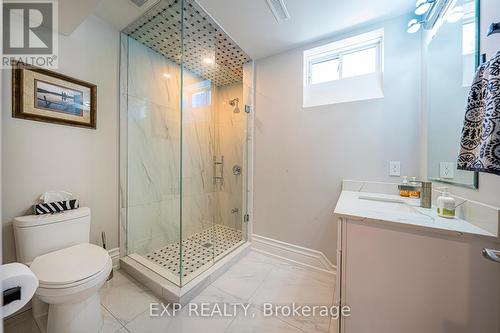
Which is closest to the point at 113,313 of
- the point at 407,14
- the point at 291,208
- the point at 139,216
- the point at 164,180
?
the point at 139,216

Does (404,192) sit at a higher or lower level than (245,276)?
higher

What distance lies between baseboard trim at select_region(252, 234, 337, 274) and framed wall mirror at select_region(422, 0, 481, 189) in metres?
1.21

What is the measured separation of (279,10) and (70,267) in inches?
98.1

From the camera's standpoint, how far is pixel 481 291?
3.06ft

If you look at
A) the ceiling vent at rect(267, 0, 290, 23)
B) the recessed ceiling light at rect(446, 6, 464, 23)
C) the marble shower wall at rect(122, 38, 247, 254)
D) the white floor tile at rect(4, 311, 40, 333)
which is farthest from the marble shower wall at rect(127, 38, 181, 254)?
the recessed ceiling light at rect(446, 6, 464, 23)

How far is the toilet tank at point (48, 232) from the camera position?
1.39m

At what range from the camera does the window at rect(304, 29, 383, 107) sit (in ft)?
6.16

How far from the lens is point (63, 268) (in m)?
1.29

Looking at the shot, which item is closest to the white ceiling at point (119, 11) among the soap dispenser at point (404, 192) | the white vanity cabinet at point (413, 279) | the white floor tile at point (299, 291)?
the white vanity cabinet at point (413, 279)

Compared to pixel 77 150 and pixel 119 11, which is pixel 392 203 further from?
pixel 119 11

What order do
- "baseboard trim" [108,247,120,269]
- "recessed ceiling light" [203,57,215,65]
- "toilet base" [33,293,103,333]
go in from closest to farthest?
1. "toilet base" [33,293,103,333]
2. "baseboard trim" [108,247,120,269]
3. "recessed ceiling light" [203,57,215,65]

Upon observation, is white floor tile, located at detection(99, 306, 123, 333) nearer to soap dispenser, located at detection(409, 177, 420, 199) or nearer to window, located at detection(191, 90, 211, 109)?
window, located at detection(191, 90, 211, 109)

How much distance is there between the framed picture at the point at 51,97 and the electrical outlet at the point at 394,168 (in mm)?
2739

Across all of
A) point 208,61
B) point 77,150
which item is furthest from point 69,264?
point 208,61
